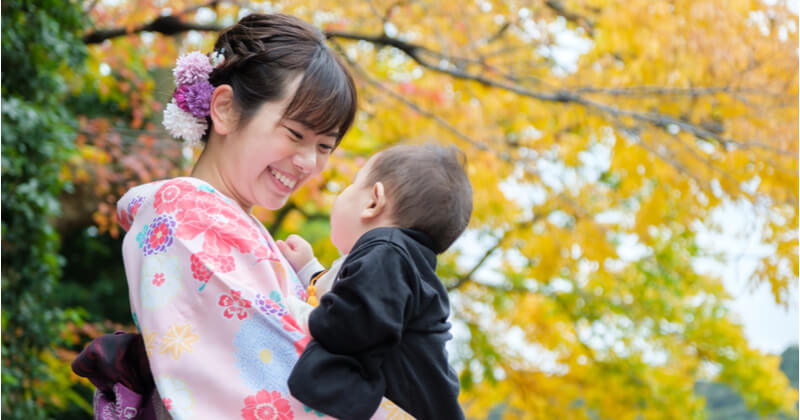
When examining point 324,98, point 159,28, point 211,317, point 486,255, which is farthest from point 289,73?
point 486,255

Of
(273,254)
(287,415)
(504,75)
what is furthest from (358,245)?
(504,75)

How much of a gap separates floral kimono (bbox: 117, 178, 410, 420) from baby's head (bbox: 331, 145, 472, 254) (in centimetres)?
27

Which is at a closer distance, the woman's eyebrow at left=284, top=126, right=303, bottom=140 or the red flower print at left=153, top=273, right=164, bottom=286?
the red flower print at left=153, top=273, right=164, bottom=286

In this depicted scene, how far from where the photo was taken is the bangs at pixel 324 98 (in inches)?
62.7

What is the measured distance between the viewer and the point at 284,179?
167cm

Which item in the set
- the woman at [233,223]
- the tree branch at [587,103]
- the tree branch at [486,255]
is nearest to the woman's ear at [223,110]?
the woman at [233,223]

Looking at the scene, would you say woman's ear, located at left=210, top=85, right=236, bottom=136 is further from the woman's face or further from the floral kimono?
the floral kimono

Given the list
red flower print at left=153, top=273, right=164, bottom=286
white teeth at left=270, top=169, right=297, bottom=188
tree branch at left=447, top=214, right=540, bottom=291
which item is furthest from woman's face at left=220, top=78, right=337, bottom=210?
tree branch at left=447, top=214, right=540, bottom=291

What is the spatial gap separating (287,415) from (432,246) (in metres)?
0.48

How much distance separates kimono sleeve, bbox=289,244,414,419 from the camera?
4.22 ft

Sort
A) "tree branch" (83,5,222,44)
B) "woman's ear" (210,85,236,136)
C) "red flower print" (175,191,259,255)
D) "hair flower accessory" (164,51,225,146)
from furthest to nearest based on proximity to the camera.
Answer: "tree branch" (83,5,222,44)
"hair flower accessory" (164,51,225,146)
"woman's ear" (210,85,236,136)
"red flower print" (175,191,259,255)

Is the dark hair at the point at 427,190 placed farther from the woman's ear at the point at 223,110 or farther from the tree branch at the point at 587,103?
the tree branch at the point at 587,103

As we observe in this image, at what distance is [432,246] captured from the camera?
1.59 metres

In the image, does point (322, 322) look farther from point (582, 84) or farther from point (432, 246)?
point (582, 84)
